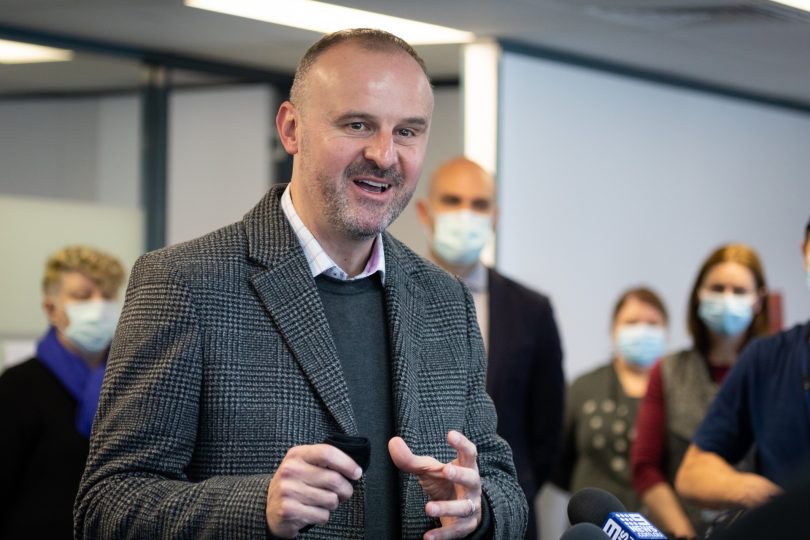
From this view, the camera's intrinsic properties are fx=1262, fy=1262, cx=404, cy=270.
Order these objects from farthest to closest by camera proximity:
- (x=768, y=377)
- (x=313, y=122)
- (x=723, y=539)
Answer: (x=768, y=377) < (x=313, y=122) < (x=723, y=539)

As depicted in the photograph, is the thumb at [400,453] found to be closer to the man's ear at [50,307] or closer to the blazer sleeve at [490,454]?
the blazer sleeve at [490,454]

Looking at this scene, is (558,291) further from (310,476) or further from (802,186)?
(310,476)

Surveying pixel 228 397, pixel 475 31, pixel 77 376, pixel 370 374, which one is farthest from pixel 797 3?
pixel 228 397

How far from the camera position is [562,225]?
6617mm

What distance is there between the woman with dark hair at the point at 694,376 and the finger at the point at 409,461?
2.25 meters

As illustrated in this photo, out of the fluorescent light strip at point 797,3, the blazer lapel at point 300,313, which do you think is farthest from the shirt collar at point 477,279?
the blazer lapel at point 300,313

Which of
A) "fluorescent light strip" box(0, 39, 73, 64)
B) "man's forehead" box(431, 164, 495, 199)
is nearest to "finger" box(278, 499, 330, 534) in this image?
"man's forehead" box(431, 164, 495, 199)

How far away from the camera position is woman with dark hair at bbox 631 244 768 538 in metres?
4.13

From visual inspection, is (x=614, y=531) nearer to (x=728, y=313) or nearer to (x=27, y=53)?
(x=728, y=313)

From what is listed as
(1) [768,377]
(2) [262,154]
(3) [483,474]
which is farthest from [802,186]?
(3) [483,474]

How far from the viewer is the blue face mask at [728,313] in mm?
4523

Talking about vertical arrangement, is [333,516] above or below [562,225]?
below

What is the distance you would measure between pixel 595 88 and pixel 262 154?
6.01 ft

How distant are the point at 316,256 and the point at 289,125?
0.77ft
